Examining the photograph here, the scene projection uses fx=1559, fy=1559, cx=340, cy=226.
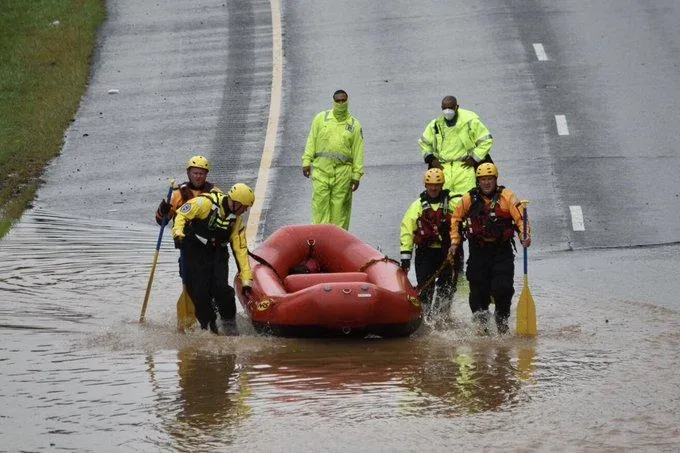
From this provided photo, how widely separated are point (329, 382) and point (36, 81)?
16644mm

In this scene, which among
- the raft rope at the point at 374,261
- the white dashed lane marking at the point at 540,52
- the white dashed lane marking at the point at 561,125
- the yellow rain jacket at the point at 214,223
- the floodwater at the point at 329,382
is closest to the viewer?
the floodwater at the point at 329,382

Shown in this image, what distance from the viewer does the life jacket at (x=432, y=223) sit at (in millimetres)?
16188

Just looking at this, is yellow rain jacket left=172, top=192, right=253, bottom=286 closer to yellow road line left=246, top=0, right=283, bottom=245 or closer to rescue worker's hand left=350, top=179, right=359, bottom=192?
rescue worker's hand left=350, top=179, right=359, bottom=192

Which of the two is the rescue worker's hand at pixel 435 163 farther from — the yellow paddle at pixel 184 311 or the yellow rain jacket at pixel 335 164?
the yellow paddle at pixel 184 311

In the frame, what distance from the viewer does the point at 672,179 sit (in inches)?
875

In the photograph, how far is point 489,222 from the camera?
15422mm

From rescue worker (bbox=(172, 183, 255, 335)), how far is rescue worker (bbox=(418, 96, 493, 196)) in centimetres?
332

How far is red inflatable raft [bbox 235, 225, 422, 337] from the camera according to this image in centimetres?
1489

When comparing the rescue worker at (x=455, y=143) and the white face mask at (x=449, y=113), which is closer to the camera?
the rescue worker at (x=455, y=143)

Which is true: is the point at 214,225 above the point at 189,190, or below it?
below

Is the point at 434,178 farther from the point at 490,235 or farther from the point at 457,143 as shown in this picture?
the point at 457,143

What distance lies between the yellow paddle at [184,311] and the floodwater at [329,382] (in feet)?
0.61

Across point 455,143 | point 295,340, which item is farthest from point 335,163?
point 295,340

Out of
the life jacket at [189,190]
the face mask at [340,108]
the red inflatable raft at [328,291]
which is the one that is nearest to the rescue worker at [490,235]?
the red inflatable raft at [328,291]
